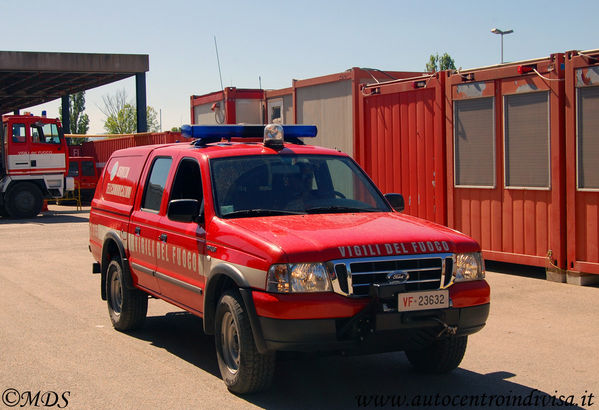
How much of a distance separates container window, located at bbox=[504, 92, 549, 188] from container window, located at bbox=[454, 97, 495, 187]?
363 millimetres

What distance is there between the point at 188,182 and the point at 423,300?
258 centimetres

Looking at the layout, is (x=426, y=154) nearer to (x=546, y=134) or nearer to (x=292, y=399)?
(x=546, y=134)

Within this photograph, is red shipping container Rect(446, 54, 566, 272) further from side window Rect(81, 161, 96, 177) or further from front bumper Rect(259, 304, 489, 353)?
side window Rect(81, 161, 96, 177)

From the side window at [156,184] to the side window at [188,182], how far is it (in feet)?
0.75

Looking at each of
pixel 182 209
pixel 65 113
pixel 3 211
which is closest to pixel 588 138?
pixel 182 209

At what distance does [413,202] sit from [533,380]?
25.1ft

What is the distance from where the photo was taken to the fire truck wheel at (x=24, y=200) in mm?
25828

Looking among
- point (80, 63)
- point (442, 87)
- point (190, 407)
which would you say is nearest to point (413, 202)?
point (442, 87)

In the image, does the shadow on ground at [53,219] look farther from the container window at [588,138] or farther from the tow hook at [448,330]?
the tow hook at [448,330]

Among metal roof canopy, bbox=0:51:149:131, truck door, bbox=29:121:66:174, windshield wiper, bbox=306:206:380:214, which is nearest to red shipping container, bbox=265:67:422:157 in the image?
windshield wiper, bbox=306:206:380:214

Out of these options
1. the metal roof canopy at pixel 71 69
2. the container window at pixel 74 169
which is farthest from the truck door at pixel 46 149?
the metal roof canopy at pixel 71 69

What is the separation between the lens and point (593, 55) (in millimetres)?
10289

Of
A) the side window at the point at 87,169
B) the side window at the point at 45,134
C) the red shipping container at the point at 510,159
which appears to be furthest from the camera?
the side window at the point at 87,169

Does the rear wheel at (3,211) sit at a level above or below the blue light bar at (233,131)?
below
